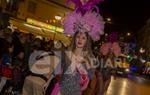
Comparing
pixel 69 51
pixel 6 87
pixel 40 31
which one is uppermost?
pixel 40 31

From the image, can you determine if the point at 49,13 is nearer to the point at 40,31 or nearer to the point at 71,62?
the point at 40,31

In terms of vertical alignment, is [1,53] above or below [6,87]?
above

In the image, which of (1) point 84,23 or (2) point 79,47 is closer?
(2) point 79,47

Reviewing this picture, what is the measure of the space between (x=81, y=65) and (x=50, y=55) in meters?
0.53

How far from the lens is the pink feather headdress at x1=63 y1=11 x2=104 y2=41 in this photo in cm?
653

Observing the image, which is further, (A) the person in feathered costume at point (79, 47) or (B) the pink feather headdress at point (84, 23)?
(B) the pink feather headdress at point (84, 23)

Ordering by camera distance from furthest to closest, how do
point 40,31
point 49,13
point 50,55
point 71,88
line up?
point 49,13 < point 40,31 < point 50,55 < point 71,88

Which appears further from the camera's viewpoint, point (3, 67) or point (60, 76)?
point (3, 67)

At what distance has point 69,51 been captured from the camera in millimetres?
6289

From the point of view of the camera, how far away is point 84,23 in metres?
6.55

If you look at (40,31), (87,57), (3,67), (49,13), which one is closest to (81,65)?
(87,57)

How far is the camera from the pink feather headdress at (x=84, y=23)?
6.53 metres

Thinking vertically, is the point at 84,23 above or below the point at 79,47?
above

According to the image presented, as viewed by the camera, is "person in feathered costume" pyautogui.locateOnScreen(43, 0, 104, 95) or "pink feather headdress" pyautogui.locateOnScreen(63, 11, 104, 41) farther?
"pink feather headdress" pyautogui.locateOnScreen(63, 11, 104, 41)
